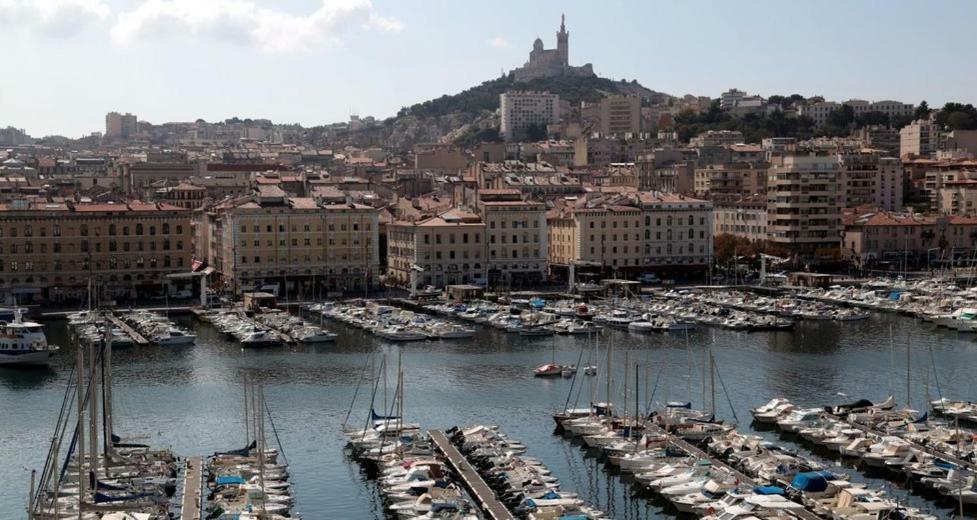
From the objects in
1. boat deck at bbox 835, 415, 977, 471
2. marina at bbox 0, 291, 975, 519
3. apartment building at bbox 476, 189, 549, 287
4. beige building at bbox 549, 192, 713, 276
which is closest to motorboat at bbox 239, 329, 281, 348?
marina at bbox 0, 291, 975, 519

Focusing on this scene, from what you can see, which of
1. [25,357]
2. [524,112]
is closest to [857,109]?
[524,112]

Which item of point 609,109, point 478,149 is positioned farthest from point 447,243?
point 609,109

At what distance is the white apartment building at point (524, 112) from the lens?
149m

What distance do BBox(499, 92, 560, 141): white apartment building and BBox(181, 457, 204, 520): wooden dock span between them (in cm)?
12318

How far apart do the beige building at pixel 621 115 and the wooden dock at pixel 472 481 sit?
348ft

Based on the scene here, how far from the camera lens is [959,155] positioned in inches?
3637

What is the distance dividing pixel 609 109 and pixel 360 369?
9844cm

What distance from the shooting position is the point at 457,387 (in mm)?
34375

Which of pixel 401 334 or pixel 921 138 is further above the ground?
pixel 921 138

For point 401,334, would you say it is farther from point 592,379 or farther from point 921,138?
point 921,138

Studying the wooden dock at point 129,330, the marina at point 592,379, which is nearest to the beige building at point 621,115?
the marina at point 592,379

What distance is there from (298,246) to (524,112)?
97.8 meters

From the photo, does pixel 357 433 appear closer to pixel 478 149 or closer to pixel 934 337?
pixel 934 337

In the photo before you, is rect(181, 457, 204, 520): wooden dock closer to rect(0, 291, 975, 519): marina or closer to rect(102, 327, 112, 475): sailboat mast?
rect(0, 291, 975, 519): marina
